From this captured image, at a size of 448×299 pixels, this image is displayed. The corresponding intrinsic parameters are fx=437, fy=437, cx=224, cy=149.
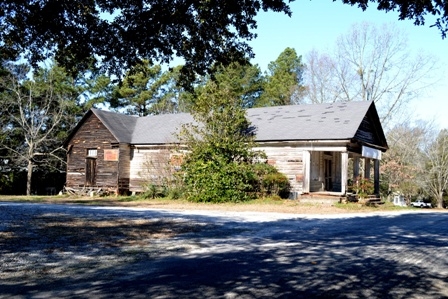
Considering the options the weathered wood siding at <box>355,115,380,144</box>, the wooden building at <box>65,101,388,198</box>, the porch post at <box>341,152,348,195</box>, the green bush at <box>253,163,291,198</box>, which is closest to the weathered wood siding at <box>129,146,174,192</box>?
the wooden building at <box>65,101,388,198</box>

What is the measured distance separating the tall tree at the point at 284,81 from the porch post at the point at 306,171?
2358 centimetres

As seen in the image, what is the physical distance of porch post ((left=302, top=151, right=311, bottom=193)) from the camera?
22.5 meters

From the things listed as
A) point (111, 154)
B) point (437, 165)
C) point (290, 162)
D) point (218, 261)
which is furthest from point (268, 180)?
point (437, 165)

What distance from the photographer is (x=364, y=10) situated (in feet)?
25.3

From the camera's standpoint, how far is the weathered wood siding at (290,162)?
909 inches

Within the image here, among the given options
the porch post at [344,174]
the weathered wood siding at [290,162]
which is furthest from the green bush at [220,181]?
the porch post at [344,174]

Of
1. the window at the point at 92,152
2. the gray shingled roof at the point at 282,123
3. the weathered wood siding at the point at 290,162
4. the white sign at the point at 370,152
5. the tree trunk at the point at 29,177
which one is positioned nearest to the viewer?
the gray shingled roof at the point at 282,123

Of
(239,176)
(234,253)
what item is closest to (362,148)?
(239,176)

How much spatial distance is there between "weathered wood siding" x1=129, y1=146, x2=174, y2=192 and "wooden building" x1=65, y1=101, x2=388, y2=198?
5 cm

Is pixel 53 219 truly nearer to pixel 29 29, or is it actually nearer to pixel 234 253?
pixel 29 29

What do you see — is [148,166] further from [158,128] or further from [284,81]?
[284,81]

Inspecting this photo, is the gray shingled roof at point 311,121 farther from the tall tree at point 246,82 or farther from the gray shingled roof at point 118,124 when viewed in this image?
the tall tree at point 246,82

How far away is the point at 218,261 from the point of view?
6.59m

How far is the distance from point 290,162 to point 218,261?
1723 centimetres
